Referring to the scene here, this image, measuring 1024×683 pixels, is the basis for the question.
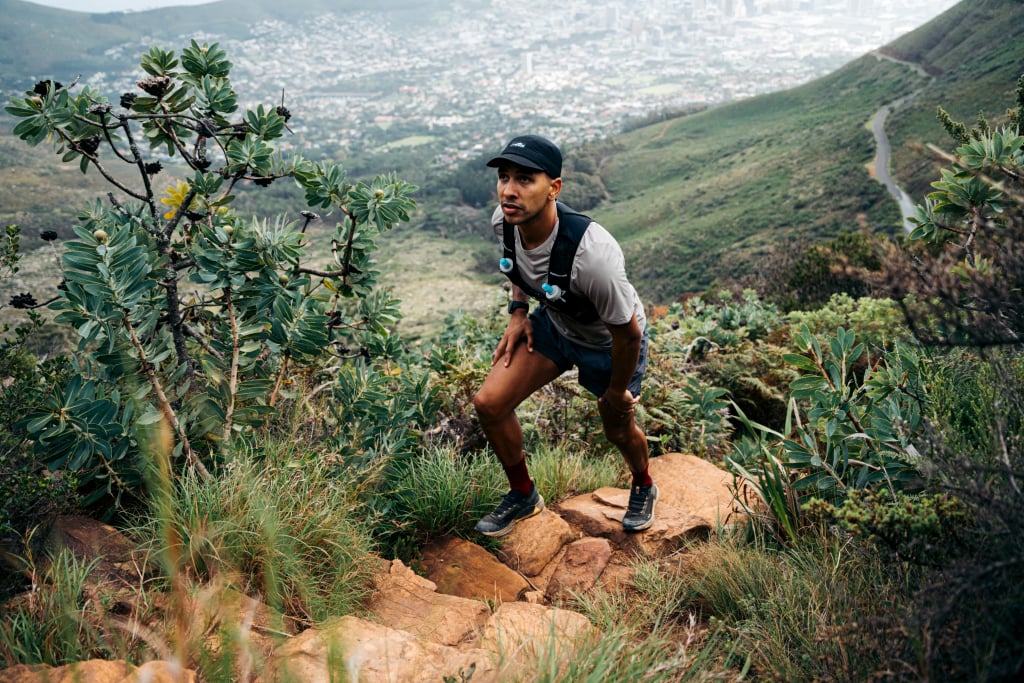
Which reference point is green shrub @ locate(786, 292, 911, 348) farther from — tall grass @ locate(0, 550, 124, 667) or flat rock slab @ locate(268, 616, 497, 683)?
tall grass @ locate(0, 550, 124, 667)

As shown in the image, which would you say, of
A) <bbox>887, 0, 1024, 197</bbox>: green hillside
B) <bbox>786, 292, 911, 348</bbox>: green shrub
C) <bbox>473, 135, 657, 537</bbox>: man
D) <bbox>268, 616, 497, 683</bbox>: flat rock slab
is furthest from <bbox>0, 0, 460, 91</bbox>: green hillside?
<bbox>268, 616, 497, 683</bbox>: flat rock slab

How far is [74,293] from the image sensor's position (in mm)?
2299

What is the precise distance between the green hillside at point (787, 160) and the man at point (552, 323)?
20721 millimetres

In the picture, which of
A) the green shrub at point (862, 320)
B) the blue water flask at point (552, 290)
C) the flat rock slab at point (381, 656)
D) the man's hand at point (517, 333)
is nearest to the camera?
the flat rock slab at point (381, 656)

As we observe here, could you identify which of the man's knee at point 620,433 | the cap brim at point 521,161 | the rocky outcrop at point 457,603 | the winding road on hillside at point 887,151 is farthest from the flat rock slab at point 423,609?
the winding road on hillside at point 887,151

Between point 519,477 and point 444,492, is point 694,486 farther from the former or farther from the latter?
point 444,492

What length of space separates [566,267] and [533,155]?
0.47m

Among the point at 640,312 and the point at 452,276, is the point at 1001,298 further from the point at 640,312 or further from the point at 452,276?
the point at 452,276

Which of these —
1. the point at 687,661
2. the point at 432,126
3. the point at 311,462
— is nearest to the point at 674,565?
the point at 687,661

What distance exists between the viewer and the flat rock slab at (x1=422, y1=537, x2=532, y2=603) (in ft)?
8.65

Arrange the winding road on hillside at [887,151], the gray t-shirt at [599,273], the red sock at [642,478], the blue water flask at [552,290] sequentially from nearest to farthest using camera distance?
the gray t-shirt at [599,273], the blue water flask at [552,290], the red sock at [642,478], the winding road on hillside at [887,151]

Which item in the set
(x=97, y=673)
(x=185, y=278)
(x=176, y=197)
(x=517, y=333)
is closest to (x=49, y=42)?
(x=176, y=197)

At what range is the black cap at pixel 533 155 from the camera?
8.38 feet

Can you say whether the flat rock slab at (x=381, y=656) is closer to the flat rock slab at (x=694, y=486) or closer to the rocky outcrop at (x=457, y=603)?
the rocky outcrop at (x=457, y=603)
